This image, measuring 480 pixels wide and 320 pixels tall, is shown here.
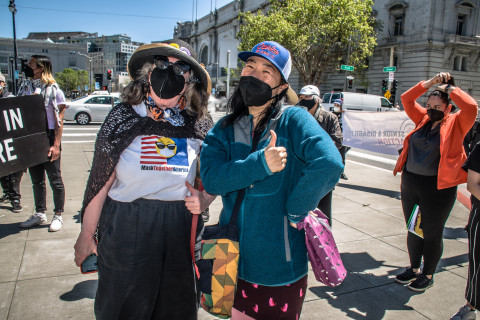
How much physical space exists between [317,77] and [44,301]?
1291 inches

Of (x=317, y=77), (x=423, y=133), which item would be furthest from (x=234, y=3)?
(x=423, y=133)

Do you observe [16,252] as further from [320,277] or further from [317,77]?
[317,77]

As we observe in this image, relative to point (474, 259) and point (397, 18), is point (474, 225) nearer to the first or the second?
point (474, 259)

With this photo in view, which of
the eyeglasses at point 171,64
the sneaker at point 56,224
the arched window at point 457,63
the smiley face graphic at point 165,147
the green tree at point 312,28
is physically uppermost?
the green tree at point 312,28

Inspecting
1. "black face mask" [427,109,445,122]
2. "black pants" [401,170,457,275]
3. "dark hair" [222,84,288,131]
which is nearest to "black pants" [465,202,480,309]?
"black pants" [401,170,457,275]

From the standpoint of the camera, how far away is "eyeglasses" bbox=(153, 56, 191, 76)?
2066 millimetres

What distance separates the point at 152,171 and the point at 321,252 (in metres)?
0.96

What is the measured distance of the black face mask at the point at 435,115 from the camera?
3.31 m

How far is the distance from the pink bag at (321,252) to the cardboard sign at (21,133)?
2.47m

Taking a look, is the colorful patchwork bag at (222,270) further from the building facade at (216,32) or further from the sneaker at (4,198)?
the building facade at (216,32)

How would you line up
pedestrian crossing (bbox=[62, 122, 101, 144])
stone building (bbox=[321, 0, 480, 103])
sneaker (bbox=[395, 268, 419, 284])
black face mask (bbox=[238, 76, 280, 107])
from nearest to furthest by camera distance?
1. black face mask (bbox=[238, 76, 280, 107])
2. sneaker (bbox=[395, 268, 419, 284])
3. pedestrian crossing (bbox=[62, 122, 101, 144])
4. stone building (bbox=[321, 0, 480, 103])

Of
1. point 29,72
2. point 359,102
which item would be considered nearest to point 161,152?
point 29,72


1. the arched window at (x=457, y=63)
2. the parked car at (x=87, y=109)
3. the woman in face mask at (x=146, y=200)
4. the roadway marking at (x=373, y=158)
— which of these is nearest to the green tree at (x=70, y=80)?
the parked car at (x=87, y=109)

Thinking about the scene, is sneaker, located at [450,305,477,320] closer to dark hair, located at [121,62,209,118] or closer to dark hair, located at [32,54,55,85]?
dark hair, located at [121,62,209,118]
